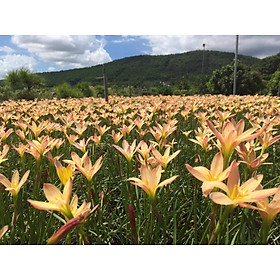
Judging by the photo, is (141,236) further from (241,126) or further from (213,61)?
(213,61)

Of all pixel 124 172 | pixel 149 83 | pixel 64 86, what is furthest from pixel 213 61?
pixel 124 172

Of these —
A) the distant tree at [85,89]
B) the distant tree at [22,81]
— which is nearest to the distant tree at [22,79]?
the distant tree at [22,81]

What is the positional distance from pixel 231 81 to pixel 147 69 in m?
15.5

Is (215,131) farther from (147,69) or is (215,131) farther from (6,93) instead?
(147,69)

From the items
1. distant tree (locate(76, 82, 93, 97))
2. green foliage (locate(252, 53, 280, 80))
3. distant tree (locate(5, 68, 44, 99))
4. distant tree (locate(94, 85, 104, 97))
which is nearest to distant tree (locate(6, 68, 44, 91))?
distant tree (locate(5, 68, 44, 99))

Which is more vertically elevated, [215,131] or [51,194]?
[215,131]

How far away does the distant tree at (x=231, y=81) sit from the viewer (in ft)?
59.7

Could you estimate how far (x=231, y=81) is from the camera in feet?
59.2

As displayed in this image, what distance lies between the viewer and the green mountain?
87.8 ft

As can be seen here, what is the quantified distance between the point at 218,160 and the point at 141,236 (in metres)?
0.65

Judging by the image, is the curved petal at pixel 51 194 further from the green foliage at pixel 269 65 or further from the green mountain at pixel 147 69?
the green foliage at pixel 269 65

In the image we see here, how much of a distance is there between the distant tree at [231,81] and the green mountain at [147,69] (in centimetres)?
595

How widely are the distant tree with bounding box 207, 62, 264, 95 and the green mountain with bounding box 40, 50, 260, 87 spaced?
5.95m

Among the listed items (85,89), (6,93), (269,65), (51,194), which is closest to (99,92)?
(85,89)
